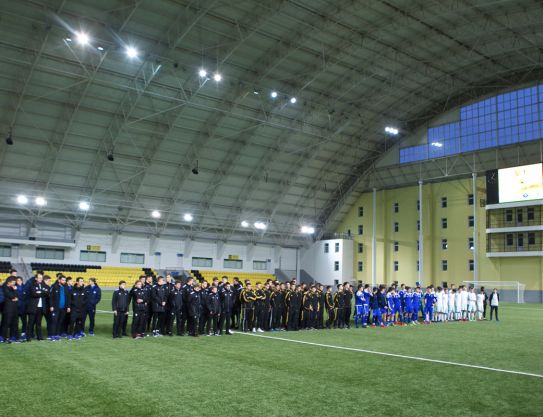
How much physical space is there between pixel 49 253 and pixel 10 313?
1231 inches

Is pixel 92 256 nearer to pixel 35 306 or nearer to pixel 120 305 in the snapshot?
pixel 120 305

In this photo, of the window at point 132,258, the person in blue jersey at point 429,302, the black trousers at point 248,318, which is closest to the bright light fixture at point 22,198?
the window at point 132,258

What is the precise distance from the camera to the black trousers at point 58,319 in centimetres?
1391

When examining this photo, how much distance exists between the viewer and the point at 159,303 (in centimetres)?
1543

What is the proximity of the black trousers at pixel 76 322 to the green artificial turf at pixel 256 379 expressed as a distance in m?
0.68

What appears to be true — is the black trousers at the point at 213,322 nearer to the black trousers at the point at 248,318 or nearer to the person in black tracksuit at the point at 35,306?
the black trousers at the point at 248,318

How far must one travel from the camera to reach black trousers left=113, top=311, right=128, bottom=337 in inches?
571

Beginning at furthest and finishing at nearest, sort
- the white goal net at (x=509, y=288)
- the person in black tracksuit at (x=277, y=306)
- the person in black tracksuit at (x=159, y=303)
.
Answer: the white goal net at (x=509, y=288) → the person in black tracksuit at (x=277, y=306) → the person in black tracksuit at (x=159, y=303)

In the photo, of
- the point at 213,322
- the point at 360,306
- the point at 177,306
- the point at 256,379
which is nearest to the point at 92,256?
the point at 360,306

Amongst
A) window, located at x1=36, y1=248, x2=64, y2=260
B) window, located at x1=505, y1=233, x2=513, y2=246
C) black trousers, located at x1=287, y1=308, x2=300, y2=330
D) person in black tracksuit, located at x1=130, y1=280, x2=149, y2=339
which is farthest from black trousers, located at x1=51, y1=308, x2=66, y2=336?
window, located at x1=505, y1=233, x2=513, y2=246

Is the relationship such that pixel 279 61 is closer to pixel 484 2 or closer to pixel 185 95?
pixel 185 95

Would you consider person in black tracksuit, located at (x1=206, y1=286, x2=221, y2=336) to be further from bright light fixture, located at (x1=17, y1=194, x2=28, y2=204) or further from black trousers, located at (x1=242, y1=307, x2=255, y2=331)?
bright light fixture, located at (x1=17, y1=194, x2=28, y2=204)

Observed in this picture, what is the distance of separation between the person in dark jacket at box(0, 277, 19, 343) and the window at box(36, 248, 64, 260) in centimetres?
3067

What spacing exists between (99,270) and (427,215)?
3067 cm
